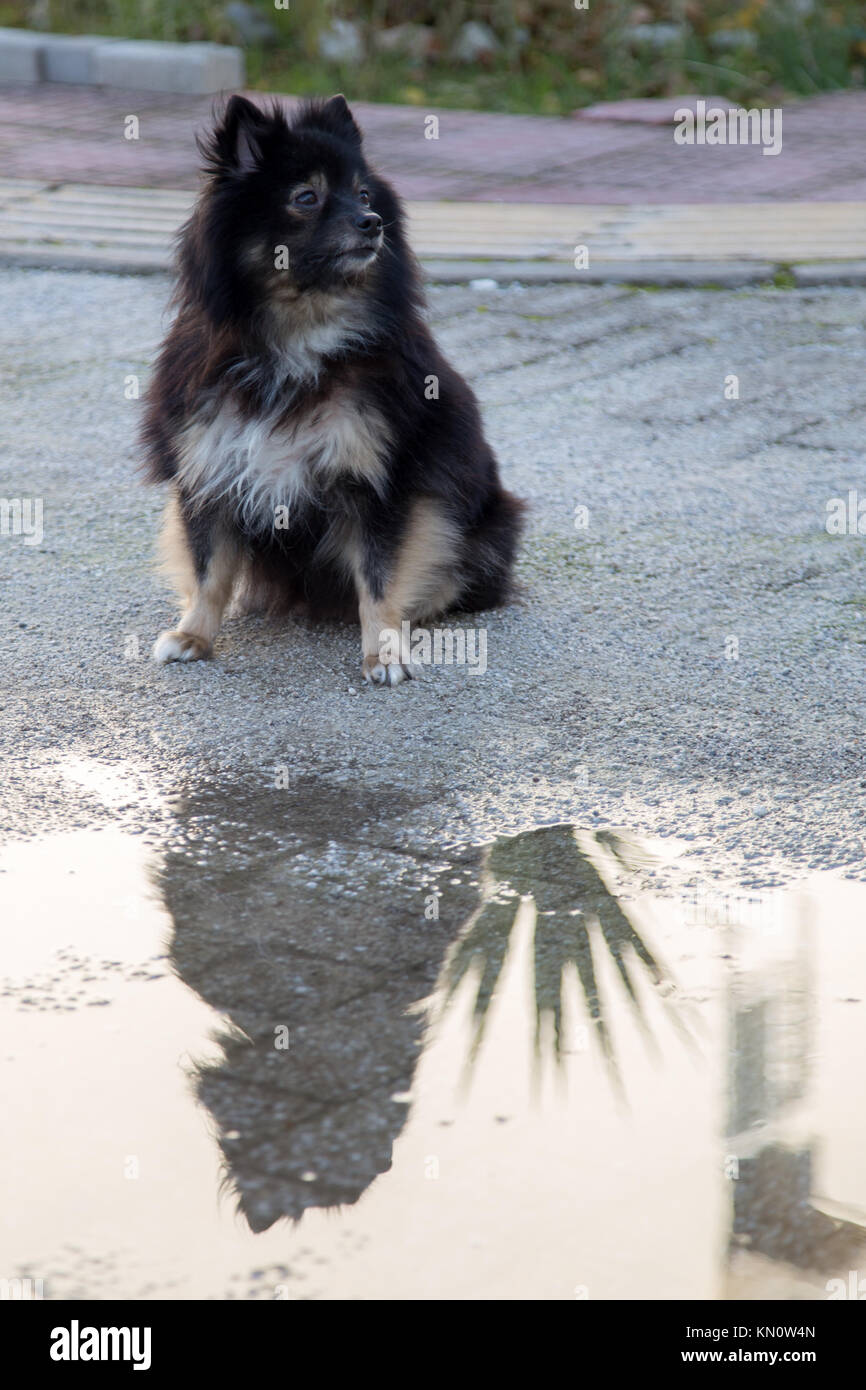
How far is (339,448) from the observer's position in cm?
386

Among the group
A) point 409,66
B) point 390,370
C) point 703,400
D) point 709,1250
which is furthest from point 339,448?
point 409,66

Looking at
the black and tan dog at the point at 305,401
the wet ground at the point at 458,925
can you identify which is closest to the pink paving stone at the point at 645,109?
the wet ground at the point at 458,925

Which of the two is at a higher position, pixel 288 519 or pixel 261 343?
pixel 261 343

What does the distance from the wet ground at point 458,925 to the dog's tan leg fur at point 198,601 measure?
7cm

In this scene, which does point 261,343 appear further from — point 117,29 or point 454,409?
point 117,29

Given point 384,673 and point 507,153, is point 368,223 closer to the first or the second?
point 384,673

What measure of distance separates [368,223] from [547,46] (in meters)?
9.51

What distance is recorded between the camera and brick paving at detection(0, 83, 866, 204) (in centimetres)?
904

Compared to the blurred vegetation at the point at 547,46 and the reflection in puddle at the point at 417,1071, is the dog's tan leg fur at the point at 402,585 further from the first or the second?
the blurred vegetation at the point at 547,46

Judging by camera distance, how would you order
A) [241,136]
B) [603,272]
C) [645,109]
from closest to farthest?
1. [241,136]
2. [603,272]
3. [645,109]

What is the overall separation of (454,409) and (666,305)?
3662 millimetres

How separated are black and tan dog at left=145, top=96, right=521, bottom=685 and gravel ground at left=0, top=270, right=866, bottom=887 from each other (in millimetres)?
261

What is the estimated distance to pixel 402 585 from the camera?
13.5ft

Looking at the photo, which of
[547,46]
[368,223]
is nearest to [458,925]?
[368,223]
